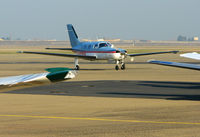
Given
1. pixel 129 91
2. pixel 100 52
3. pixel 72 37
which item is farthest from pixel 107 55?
pixel 129 91

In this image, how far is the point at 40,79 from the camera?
6809mm

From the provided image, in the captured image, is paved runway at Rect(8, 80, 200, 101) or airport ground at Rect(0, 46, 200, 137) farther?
A: paved runway at Rect(8, 80, 200, 101)

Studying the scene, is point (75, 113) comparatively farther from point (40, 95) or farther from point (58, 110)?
point (40, 95)

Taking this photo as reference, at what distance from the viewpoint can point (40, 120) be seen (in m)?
13.3

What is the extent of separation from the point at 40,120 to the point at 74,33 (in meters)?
36.6

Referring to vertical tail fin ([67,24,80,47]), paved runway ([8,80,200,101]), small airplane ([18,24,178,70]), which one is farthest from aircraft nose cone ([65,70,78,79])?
vertical tail fin ([67,24,80,47])

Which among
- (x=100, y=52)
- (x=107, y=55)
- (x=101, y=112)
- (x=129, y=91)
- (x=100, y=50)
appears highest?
(x=101, y=112)

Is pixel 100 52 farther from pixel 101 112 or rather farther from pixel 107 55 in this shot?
pixel 101 112

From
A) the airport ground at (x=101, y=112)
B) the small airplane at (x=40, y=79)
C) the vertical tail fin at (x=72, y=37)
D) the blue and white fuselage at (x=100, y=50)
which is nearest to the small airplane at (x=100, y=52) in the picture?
the blue and white fuselage at (x=100, y=50)

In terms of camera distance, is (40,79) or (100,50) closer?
(40,79)

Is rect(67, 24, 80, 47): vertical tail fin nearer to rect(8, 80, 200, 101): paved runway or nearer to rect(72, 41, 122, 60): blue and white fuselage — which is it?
rect(72, 41, 122, 60): blue and white fuselage

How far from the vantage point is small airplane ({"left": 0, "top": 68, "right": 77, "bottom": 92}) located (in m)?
6.51

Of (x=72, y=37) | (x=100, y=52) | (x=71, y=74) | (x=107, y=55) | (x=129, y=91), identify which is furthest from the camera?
(x=72, y=37)

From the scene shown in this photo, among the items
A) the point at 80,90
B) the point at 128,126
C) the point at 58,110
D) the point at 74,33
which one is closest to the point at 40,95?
the point at 80,90
